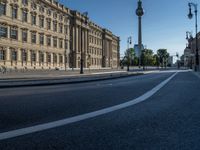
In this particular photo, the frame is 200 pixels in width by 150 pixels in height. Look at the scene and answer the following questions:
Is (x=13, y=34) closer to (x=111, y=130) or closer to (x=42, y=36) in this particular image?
(x=42, y=36)

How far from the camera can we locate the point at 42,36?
79.5m

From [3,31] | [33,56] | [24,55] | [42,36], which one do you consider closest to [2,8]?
[3,31]

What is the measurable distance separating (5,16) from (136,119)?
60.7 m

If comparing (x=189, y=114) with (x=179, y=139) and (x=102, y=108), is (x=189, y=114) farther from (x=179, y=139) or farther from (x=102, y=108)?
(x=179, y=139)

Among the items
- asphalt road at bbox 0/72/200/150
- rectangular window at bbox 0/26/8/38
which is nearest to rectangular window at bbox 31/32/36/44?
rectangular window at bbox 0/26/8/38

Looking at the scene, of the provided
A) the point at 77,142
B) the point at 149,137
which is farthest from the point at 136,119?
the point at 77,142

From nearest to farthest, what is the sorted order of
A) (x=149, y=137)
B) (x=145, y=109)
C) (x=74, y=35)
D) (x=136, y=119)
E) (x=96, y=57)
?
(x=149, y=137), (x=136, y=119), (x=145, y=109), (x=74, y=35), (x=96, y=57)

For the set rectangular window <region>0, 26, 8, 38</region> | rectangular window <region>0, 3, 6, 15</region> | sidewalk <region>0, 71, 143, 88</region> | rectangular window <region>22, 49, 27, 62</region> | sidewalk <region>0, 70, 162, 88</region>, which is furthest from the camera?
rectangular window <region>22, 49, 27, 62</region>

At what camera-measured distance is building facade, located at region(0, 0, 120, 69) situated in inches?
2539

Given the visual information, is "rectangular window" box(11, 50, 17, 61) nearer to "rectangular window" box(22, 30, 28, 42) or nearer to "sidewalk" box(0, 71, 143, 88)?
"rectangular window" box(22, 30, 28, 42)

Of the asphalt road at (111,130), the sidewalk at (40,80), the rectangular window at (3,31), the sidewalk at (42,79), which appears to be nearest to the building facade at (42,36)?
the rectangular window at (3,31)

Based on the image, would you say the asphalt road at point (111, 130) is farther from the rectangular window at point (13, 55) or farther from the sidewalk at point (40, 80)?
the rectangular window at point (13, 55)

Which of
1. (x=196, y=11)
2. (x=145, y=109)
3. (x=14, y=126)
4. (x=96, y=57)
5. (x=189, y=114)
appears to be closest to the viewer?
(x=14, y=126)

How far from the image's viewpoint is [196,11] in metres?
49.5
